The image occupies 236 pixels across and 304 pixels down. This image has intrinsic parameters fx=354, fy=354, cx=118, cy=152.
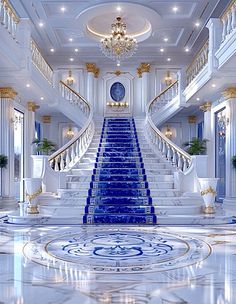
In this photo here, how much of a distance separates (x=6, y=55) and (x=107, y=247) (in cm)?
492

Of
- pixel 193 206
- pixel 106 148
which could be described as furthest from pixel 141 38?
pixel 193 206

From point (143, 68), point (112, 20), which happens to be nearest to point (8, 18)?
point (112, 20)

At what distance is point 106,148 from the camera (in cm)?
1105

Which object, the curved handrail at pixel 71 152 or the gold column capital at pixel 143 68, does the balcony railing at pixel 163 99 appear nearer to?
the gold column capital at pixel 143 68

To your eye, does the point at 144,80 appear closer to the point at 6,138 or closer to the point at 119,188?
the point at 6,138

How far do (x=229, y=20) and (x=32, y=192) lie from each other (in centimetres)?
590

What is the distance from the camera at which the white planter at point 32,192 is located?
7.44 metres

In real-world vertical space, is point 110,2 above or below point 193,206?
above

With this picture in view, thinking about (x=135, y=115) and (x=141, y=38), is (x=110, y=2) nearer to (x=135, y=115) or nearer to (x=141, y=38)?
(x=141, y=38)

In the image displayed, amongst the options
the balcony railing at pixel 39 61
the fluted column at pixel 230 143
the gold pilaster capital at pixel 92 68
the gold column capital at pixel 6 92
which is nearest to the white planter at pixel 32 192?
the gold column capital at pixel 6 92

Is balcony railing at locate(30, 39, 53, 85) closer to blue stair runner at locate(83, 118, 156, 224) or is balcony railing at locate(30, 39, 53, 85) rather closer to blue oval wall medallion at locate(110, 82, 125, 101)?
blue stair runner at locate(83, 118, 156, 224)

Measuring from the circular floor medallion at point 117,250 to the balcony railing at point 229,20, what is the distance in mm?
4958

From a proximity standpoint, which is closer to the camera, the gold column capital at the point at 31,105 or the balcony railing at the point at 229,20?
the balcony railing at the point at 229,20

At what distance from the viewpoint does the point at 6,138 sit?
10117 mm
